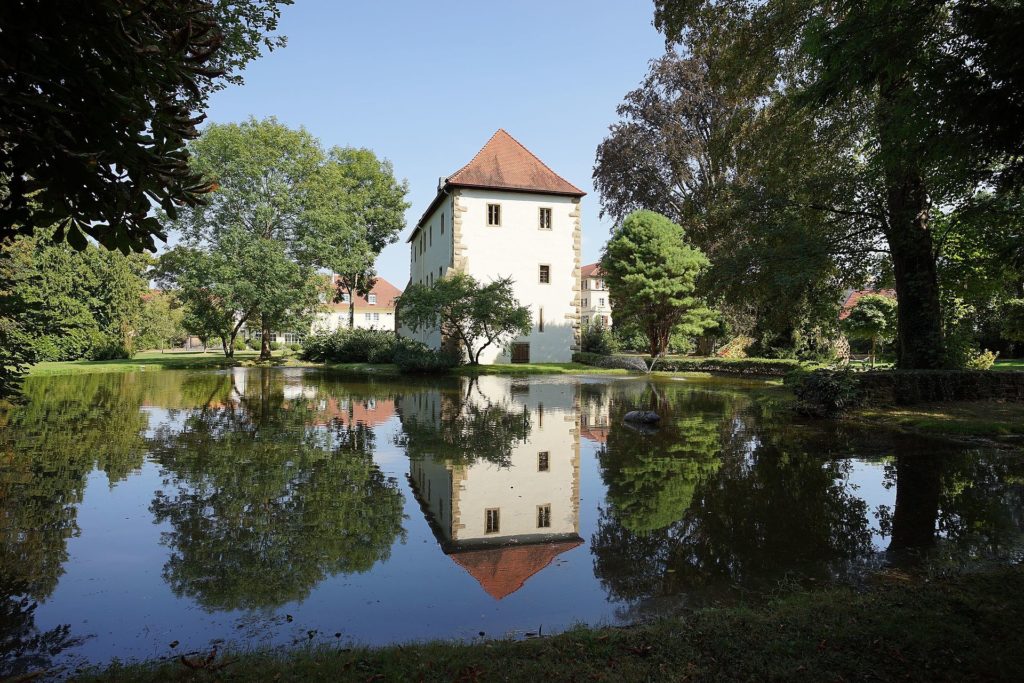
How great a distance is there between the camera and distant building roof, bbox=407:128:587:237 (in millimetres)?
34844

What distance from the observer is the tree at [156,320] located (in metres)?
42.8

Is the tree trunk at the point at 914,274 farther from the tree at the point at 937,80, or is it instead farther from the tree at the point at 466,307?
the tree at the point at 466,307

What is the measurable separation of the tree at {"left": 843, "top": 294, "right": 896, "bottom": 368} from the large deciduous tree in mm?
31568

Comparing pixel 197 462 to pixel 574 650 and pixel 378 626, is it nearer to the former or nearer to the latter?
pixel 378 626

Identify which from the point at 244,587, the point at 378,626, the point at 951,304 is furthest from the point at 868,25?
the point at 951,304

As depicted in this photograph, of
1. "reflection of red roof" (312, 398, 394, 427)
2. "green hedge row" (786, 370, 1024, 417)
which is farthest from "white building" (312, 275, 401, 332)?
"green hedge row" (786, 370, 1024, 417)

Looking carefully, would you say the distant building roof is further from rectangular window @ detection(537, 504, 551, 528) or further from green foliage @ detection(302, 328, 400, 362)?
rectangular window @ detection(537, 504, 551, 528)

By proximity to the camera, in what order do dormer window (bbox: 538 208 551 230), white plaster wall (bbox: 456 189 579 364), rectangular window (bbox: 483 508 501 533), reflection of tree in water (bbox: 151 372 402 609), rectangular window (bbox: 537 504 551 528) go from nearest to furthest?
reflection of tree in water (bbox: 151 372 402 609) → rectangular window (bbox: 483 508 501 533) → rectangular window (bbox: 537 504 551 528) → white plaster wall (bbox: 456 189 579 364) → dormer window (bbox: 538 208 551 230)

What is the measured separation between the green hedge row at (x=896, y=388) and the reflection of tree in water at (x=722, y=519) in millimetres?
3965

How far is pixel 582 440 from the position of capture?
11438mm

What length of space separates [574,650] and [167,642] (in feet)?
8.44

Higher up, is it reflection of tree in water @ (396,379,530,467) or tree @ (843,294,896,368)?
tree @ (843,294,896,368)

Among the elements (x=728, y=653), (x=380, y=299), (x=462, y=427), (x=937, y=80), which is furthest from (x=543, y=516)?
(x=380, y=299)

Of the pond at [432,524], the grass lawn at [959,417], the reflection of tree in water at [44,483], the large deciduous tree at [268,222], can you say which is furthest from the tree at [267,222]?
the grass lawn at [959,417]
